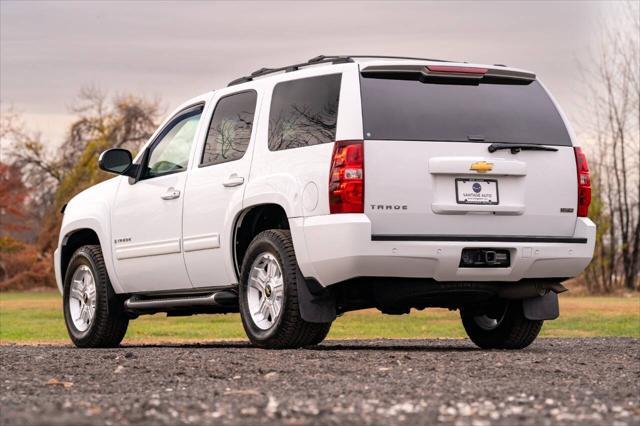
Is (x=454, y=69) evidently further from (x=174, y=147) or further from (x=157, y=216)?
(x=157, y=216)

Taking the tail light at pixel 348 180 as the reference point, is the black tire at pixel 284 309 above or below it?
below

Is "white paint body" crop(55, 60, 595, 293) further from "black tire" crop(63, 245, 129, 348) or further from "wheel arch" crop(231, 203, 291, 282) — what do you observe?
"black tire" crop(63, 245, 129, 348)

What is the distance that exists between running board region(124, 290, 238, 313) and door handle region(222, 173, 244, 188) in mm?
911

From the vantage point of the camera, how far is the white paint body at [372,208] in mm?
9234

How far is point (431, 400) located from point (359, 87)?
11.5 ft

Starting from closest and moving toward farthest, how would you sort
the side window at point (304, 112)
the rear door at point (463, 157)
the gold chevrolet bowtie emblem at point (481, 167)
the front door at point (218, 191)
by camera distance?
the rear door at point (463, 157) < the gold chevrolet bowtie emblem at point (481, 167) < the side window at point (304, 112) < the front door at point (218, 191)

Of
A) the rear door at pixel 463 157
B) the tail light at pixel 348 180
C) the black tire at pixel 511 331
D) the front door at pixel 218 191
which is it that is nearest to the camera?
the tail light at pixel 348 180

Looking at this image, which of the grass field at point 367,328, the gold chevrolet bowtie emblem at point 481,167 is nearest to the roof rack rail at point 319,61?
the gold chevrolet bowtie emblem at point 481,167

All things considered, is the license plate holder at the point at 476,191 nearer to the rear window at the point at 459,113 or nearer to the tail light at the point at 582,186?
the rear window at the point at 459,113

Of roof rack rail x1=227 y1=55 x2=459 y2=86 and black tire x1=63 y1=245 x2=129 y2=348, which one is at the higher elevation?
roof rack rail x1=227 y1=55 x2=459 y2=86

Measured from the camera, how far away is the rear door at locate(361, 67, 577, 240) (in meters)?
9.27

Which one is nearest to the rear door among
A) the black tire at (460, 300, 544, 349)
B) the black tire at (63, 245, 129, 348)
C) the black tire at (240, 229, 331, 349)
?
the black tire at (240, 229, 331, 349)

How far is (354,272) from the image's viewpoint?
927 cm

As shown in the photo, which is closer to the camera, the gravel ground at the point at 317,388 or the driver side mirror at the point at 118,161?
the gravel ground at the point at 317,388
